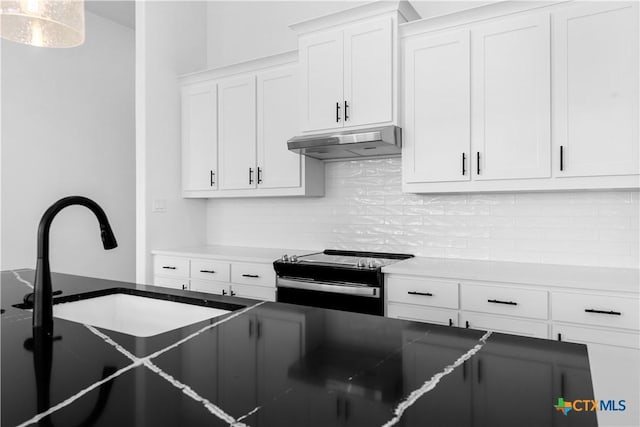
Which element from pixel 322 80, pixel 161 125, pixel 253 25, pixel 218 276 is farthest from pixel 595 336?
pixel 253 25

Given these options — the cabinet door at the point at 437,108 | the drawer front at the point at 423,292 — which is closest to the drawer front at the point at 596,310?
the drawer front at the point at 423,292

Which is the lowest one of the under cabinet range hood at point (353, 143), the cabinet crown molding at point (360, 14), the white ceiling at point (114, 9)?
the under cabinet range hood at point (353, 143)

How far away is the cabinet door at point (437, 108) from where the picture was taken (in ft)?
8.94

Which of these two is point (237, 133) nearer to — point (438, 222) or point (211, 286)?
point (211, 286)

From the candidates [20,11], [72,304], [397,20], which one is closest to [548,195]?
[397,20]

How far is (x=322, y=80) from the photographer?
124 inches

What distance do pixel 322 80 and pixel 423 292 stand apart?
65.0 inches

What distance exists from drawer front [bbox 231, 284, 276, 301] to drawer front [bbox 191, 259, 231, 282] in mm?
123

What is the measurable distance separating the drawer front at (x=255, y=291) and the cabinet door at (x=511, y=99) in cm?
163

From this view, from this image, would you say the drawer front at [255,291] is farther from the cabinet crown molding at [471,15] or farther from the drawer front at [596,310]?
the cabinet crown molding at [471,15]

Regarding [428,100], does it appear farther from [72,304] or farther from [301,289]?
[72,304]

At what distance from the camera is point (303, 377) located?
86cm

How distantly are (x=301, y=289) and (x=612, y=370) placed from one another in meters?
1.74

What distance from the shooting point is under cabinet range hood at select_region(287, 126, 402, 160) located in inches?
110
